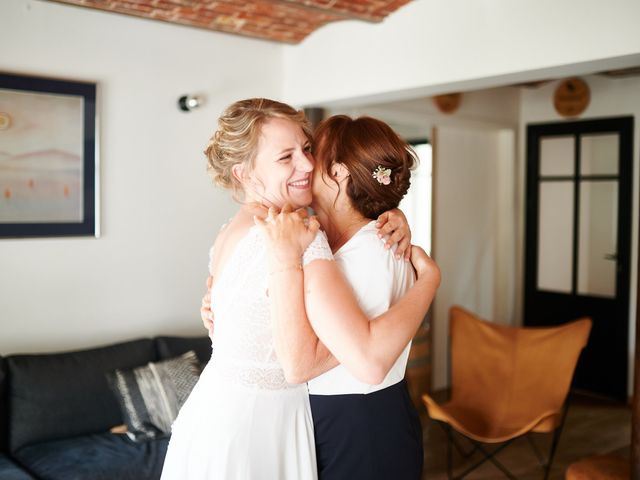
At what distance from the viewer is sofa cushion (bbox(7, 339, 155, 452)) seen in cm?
325

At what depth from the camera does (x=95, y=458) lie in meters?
3.10

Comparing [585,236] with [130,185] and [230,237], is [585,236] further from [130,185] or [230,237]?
[230,237]

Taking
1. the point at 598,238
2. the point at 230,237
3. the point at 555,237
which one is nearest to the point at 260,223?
the point at 230,237

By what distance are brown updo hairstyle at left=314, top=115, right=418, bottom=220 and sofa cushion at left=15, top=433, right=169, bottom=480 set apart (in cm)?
189

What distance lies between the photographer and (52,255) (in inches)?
148

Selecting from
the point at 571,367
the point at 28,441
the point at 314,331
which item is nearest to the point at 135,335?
the point at 28,441

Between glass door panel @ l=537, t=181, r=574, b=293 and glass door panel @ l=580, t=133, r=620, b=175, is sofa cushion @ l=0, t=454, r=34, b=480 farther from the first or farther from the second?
glass door panel @ l=580, t=133, r=620, b=175

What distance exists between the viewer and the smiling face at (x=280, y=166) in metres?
1.70

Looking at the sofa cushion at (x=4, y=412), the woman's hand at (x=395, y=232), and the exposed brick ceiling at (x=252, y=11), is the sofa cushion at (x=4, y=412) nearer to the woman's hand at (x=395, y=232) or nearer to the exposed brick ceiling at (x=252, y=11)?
the exposed brick ceiling at (x=252, y=11)

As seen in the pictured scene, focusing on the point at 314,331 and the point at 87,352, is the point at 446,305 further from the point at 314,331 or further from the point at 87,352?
the point at 314,331

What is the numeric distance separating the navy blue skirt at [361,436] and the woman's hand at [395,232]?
0.34 meters

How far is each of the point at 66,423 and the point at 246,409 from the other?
2016 millimetres

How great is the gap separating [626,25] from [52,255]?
9.94 feet

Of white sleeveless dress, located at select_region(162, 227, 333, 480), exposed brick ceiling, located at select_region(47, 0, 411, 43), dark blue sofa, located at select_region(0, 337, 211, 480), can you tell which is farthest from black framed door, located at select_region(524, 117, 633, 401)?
white sleeveless dress, located at select_region(162, 227, 333, 480)
